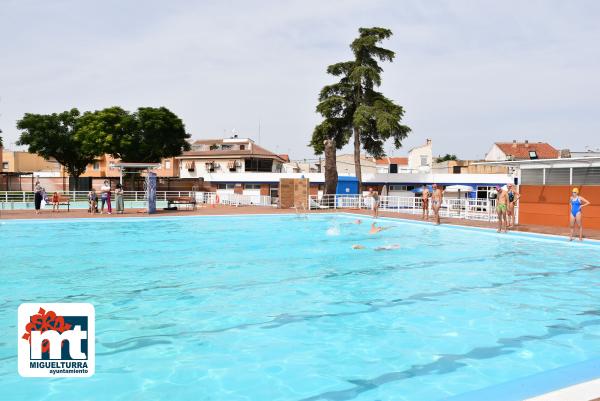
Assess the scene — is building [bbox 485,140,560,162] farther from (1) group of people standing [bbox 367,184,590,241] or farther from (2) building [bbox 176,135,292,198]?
(1) group of people standing [bbox 367,184,590,241]

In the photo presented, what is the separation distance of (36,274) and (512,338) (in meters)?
10.4

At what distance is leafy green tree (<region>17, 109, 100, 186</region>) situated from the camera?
5638cm

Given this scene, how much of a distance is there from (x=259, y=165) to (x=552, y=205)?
151ft

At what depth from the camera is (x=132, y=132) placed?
53781 mm

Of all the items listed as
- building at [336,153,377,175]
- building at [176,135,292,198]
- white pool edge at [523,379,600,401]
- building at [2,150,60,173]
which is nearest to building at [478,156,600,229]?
white pool edge at [523,379,600,401]

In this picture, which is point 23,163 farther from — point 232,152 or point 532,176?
point 532,176

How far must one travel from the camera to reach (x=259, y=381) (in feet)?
19.1

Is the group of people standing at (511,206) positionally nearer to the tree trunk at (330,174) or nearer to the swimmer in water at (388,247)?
the swimmer in water at (388,247)

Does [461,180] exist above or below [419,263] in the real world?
above

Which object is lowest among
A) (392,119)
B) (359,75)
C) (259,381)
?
(259,381)

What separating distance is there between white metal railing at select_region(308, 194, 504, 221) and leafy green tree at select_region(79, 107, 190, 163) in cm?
2618

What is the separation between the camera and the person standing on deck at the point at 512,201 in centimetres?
1970

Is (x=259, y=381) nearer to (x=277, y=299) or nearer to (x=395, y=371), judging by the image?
(x=395, y=371)

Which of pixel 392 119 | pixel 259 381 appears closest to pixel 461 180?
pixel 392 119
